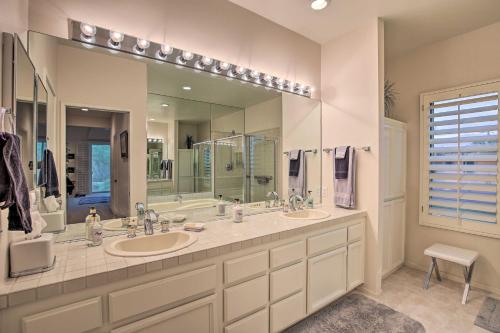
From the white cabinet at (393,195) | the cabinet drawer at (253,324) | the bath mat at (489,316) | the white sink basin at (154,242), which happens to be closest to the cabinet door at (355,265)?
the white cabinet at (393,195)

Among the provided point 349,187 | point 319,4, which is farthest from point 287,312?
point 319,4

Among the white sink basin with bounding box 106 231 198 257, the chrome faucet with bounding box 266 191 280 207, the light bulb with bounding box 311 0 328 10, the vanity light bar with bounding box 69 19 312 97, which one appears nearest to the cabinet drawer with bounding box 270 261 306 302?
the white sink basin with bounding box 106 231 198 257

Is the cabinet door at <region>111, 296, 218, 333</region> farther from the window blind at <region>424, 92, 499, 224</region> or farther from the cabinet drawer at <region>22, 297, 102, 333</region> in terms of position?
the window blind at <region>424, 92, 499, 224</region>

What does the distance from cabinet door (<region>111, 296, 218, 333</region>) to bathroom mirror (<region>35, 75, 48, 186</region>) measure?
1002 mm

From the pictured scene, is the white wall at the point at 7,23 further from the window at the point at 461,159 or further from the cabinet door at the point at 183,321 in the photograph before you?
the window at the point at 461,159

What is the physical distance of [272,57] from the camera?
2619mm

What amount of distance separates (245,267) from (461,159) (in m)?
2.67

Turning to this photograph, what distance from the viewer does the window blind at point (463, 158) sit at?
249cm

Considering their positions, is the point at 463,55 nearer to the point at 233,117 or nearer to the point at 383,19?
the point at 383,19

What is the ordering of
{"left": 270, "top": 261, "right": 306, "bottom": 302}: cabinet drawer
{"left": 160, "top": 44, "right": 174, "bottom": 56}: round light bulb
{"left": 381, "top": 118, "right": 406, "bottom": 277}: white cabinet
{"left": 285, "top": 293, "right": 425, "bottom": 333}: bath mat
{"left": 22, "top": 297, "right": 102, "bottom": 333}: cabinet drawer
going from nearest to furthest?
{"left": 22, "top": 297, "right": 102, "bottom": 333}: cabinet drawer → {"left": 270, "top": 261, "right": 306, "bottom": 302}: cabinet drawer → {"left": 160, "top": 44, "right": 174, "bottom": 56}: round light bulb → {"left": 285, "top": 293, "right": 425, "bottom": 333}: bath mat → {"left": 381, "top": 118, "right": 406, "bottom": 277}: white cabinet

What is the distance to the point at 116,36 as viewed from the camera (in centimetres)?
170

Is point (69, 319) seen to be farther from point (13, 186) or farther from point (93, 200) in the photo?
point (93, 200)

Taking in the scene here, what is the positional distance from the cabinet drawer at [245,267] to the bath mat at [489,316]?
77.3 inches

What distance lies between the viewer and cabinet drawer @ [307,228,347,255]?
204 centimetres
